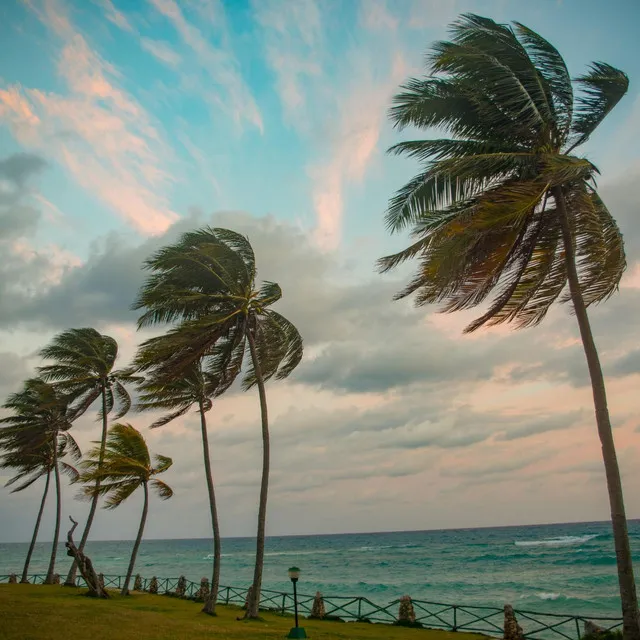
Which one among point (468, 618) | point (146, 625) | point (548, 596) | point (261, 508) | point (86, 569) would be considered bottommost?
point (468, 618)

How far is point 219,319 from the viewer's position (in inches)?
672

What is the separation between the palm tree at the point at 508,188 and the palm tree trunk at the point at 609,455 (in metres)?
0.02

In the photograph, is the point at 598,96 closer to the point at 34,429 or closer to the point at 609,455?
the point at 609,455

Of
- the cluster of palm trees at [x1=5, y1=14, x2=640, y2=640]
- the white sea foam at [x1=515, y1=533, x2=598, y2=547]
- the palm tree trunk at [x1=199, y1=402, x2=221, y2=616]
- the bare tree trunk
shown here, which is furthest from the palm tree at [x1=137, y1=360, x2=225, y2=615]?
the white sea foam at [x1=515, y1=533, x2=598, y2=547]

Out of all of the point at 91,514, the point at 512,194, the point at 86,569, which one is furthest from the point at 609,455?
the point at 91,514

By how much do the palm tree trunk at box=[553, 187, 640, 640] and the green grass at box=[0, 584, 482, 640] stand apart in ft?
21.2

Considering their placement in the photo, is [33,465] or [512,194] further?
[33,465]

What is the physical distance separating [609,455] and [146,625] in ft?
37.2

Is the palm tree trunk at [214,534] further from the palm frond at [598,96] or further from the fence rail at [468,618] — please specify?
the palm frond at [598,96]

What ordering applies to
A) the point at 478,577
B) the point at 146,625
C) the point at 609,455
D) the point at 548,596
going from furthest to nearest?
the point at 478,577 → the point at 548,596 → the point at 146,625 → the point at 609,455

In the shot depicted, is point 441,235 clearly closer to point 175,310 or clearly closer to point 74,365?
point 175,310

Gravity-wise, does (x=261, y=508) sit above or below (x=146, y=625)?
above

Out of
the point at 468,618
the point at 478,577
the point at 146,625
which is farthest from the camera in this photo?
the point at 478,577

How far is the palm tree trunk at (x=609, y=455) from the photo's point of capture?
8844 mm
